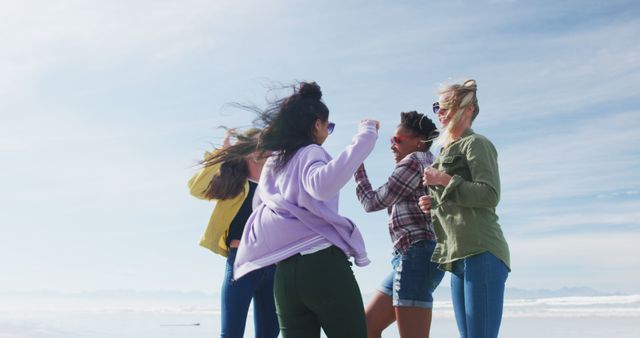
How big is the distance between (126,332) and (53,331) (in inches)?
50.1

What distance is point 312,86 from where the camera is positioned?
3.23m

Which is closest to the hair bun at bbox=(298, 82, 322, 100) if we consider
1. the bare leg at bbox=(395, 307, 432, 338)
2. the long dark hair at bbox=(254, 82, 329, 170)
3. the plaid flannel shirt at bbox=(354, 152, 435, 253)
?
the long dark hair at bbox=(254, 82, 329, 170)

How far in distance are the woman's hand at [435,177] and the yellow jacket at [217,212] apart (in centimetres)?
155

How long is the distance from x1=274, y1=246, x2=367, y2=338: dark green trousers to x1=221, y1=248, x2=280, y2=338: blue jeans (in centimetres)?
129

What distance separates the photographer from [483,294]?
10.6 ft

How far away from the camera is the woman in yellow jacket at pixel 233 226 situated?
4.23 m

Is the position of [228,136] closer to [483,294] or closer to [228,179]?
[228,179]

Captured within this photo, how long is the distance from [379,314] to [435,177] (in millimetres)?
1131

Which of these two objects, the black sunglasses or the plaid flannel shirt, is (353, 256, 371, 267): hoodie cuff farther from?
the black sunglasses

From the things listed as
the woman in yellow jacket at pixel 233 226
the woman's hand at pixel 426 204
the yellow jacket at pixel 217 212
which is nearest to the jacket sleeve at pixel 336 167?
the woman's hand at pixel 426 204

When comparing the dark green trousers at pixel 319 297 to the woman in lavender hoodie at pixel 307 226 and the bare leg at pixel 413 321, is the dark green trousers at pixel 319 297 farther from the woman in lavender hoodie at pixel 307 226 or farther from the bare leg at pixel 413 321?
the bare leg at pixel 413 321

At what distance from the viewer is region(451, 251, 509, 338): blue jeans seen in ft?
10.6

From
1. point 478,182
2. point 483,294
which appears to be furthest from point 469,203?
point 483,294

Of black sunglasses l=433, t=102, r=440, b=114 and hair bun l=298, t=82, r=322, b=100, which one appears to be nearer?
hair bun l=298, t=82, r=322, b=100
